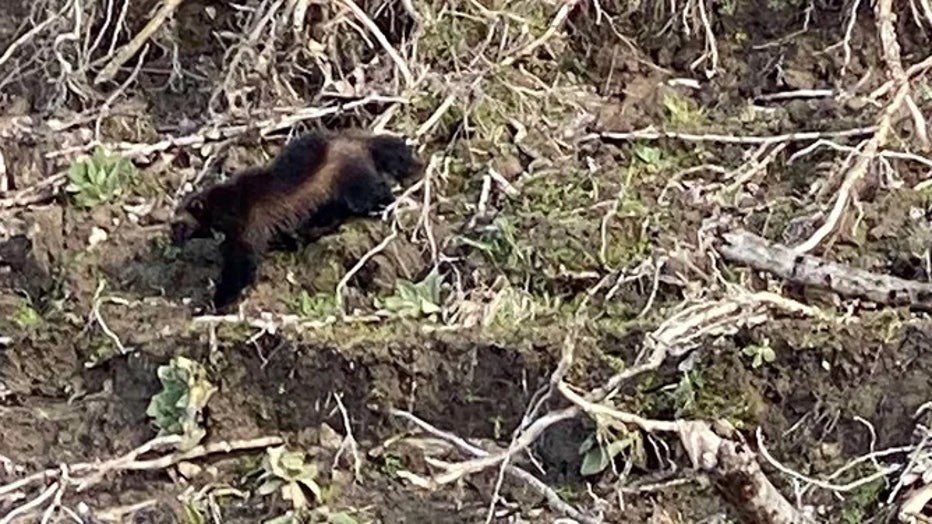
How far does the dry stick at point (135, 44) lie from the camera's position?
6.64m

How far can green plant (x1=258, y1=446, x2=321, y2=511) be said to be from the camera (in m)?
4.50

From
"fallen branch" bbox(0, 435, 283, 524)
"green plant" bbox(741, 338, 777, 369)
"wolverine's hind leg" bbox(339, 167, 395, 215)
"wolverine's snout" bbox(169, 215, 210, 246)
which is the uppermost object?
"green plant" bbox(741, 338, 777, 369)

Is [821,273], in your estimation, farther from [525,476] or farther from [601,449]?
[525,476]

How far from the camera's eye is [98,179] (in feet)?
19.7

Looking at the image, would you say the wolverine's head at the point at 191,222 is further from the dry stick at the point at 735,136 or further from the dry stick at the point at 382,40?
the dry stick at the point at 735,136

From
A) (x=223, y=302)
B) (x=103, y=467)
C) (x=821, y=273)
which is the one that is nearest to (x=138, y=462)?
(x=103, y=467)

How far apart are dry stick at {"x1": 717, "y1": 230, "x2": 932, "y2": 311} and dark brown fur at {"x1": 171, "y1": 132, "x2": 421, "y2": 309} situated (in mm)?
1126

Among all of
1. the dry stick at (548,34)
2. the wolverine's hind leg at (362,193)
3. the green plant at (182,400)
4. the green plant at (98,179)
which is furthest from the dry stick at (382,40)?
the green plant at (182,400)

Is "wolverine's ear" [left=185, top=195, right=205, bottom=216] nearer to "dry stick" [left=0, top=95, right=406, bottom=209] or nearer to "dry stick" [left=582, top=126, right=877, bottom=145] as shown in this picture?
"dry stick" [left=0, top=95, right=406, bottom=209]

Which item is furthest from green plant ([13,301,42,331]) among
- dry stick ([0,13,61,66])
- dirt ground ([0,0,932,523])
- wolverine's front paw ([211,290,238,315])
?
dry stick ([0,13,61,66])

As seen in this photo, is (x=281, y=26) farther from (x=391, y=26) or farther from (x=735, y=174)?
(x=735, y=174)

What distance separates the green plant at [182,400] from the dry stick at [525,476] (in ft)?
1.70

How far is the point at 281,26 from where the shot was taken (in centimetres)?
656

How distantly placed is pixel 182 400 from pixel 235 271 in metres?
0.86
